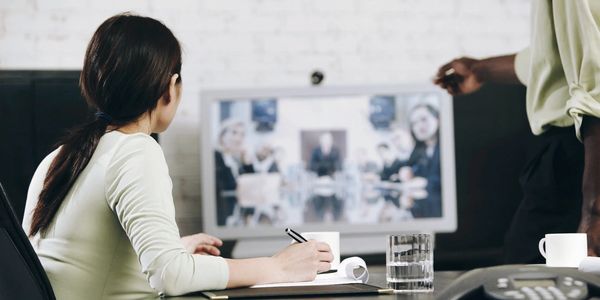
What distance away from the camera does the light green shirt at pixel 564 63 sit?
181 cm

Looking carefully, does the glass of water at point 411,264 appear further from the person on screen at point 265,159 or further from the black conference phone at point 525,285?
the person on screen at point 265,159

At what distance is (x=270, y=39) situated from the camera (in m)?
4.23

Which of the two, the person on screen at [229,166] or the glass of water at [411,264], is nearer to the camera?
the glass of water at [411,264]

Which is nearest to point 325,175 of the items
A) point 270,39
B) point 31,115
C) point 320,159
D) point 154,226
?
point 320,159

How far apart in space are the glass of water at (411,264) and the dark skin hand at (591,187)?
0.42 metres

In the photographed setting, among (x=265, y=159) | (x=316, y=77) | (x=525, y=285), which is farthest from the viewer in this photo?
(x=316, y=77)

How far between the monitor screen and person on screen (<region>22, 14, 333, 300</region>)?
2276 millimetres

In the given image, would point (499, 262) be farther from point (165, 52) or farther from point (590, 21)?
point (165, 52)

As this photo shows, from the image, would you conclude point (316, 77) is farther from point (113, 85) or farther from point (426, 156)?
point (113, 85)

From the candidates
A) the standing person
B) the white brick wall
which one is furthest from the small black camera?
the standing person

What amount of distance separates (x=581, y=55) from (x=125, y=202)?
91 centimetres

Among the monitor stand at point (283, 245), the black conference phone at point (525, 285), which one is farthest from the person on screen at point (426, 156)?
the black conference phone at point (525, 285)

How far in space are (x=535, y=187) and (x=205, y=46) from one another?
7.57 feet

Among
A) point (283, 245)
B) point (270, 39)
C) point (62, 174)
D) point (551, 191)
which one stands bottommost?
point (283, 245)
